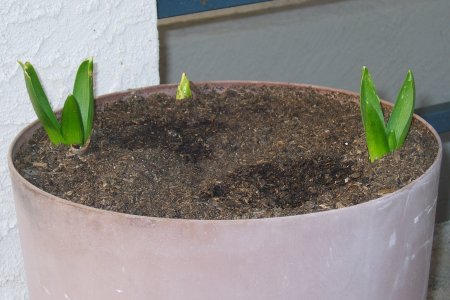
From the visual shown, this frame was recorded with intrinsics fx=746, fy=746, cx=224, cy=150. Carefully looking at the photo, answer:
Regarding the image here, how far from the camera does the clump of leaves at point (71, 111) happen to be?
2.52 feet

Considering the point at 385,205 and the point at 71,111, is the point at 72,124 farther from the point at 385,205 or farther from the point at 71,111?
the point at 385,205

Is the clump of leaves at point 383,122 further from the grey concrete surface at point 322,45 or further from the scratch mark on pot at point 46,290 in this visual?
the grey concrete surface at point 322,45

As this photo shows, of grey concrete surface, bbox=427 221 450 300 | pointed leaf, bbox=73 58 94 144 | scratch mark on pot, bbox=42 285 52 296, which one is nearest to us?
scratch mark on pot, bbox=42 285 52 296

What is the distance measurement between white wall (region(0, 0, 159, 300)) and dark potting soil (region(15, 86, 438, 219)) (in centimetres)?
15

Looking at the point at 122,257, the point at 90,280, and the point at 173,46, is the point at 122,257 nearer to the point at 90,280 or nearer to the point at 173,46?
the point at 90,280

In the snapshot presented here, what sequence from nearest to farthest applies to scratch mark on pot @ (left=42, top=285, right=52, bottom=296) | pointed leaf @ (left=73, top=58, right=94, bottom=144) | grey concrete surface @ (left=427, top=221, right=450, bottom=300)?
scratch mark on pot @ (left=42, top=285, right=52, bottom=296) < pointed leaf @ (left=73, top=58, right=94, bottom=144) < grey concrete surface @ (left=427, top=221, right=450, bottom=300)

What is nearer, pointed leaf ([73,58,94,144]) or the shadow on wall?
pointed leaf ([73,58,94,144])

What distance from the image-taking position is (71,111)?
0.78 meters

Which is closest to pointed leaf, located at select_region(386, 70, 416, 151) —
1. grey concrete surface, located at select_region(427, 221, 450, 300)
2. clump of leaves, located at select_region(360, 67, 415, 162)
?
clump of leaves, located at select_region(360, 67, 415, 162)

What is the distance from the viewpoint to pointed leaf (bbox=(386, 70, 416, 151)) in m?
0.76

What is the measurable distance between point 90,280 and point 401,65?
4.40 feet

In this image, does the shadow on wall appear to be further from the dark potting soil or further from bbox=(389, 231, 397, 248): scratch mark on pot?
bbox=(389, 231, 397, 248): scratch mark on pot

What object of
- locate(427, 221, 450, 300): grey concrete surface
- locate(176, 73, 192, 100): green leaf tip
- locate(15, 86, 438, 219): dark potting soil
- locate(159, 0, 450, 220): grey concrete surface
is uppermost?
locate(176, 73, 192, 100): green leaf tip

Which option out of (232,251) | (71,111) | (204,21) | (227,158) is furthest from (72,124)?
(204,21)
